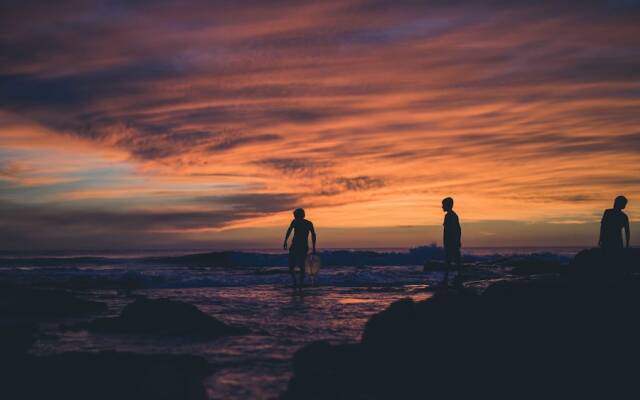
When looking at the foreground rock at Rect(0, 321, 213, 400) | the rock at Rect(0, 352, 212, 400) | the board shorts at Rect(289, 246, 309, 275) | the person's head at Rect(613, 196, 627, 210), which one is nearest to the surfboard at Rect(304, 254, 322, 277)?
the board shorts at Rect(289, 246, 309, 275)

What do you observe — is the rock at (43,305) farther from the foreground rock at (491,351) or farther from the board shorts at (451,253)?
the board shorts at (451,253)

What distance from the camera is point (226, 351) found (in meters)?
7.39

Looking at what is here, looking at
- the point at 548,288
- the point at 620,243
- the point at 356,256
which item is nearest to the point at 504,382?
the point at 548,288

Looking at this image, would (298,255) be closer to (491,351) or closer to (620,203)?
(620,203)

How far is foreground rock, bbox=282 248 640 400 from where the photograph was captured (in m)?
5.28

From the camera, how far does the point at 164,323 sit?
8906 millimetres

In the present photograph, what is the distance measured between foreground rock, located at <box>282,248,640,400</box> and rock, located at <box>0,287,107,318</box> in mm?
8031

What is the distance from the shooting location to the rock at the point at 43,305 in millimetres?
11500

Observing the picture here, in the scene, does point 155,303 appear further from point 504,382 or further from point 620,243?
point 620,243

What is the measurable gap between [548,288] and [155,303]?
6458mm

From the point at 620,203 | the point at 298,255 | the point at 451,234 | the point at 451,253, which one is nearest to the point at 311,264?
the point at 298,255

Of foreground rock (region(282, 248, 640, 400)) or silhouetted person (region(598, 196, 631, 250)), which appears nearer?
foreground rock (region(282, 248, 640, 400))

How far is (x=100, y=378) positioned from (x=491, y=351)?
4.27 meters

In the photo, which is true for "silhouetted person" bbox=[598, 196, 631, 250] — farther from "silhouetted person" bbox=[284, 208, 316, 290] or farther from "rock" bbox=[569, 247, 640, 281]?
"silhouetted person" bbox=[284, 208, 316, 290]
